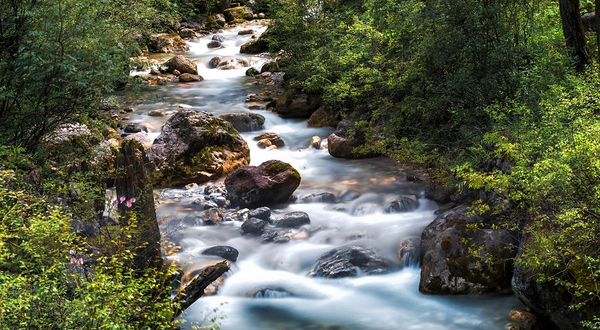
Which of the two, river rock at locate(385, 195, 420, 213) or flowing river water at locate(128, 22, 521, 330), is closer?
flowing river water at locate(128, 22, 521, 330)

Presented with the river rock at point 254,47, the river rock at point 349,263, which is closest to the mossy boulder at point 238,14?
the river rock at point 254,47

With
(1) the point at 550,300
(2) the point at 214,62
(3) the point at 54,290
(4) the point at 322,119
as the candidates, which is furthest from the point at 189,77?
(3) the point at 54,290

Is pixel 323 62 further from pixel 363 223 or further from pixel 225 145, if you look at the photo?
pixel 363 223

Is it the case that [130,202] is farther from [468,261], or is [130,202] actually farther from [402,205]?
[402,205]

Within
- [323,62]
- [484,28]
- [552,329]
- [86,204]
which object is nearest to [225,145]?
[323,62]

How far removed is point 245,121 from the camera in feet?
66.0

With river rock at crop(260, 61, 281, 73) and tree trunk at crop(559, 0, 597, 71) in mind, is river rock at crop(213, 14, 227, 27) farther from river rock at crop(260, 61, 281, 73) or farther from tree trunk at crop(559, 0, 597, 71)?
tree trunk at crop(559, 0, 597, 71)

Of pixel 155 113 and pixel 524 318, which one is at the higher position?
pixel 155 113

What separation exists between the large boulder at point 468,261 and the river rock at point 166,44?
85.1 feet

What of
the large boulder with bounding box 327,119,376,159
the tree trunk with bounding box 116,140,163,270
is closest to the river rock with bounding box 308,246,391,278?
the tree trunk with bounding box 116,140,163,270

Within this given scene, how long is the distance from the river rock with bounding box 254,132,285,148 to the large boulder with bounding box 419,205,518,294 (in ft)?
31.5

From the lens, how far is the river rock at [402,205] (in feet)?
44.2

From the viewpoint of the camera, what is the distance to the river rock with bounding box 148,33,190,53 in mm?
32406

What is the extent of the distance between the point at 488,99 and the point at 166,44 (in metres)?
25.4
